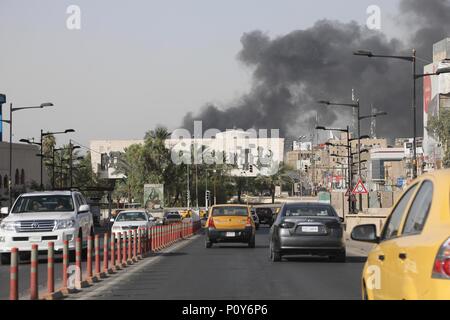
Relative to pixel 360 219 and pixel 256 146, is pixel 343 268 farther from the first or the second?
pixel 256 146

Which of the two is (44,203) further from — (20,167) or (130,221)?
(20,167)

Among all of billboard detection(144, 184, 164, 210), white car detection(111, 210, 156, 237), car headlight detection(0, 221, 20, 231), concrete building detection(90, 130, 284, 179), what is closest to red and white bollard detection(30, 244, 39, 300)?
car headlight detection(0, 221, 20, 231)

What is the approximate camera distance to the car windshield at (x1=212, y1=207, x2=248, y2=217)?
35531 millimetres

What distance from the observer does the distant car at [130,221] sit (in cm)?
4128

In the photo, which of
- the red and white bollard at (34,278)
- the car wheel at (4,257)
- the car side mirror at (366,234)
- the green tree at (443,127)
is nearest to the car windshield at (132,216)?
the car wheel at (4,257)

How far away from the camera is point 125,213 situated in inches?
1714

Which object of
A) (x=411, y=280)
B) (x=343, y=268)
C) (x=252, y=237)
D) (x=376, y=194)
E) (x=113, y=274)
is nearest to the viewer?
(x=411, y=280)

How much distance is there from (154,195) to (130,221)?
3160 inches

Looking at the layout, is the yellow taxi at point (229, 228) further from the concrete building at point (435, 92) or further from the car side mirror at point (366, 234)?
the concrete building at point (435, 92)

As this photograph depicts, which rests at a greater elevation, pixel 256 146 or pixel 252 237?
pixel 256 146

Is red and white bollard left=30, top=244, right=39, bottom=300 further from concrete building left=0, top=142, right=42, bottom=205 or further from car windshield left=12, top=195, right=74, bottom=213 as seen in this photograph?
concrete building left=0, top=142, right=42, bottom=205
